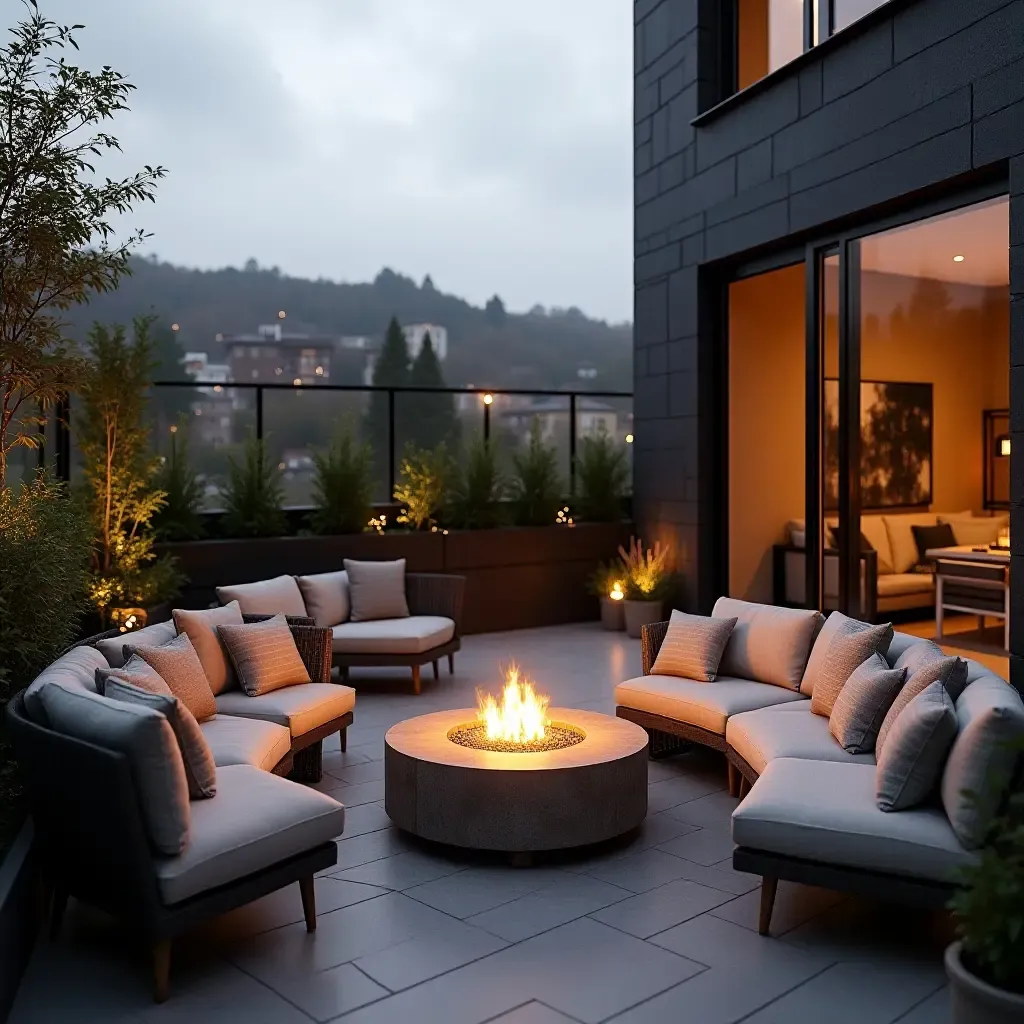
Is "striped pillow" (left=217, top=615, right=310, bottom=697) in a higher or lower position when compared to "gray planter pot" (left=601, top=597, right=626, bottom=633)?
higher

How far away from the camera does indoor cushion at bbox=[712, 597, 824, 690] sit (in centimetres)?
526

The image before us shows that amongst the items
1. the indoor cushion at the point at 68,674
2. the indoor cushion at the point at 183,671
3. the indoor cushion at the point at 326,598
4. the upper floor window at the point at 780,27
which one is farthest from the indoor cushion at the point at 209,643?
the upper floor window at the point at 780,27

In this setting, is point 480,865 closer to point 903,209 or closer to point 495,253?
point 903,209

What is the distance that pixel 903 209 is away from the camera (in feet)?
21.8

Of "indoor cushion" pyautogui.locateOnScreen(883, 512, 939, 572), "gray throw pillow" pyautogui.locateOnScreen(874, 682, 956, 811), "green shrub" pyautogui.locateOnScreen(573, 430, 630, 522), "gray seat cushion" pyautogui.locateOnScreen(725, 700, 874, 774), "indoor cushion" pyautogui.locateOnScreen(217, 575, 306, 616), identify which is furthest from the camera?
"green shrub" pyautogui.locateOnScreen(573, 430, 630, 522)

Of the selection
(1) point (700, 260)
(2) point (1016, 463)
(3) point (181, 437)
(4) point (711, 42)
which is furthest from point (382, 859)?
(4) point (711, 42)

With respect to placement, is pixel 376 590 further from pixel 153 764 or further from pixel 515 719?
pixel 153 764

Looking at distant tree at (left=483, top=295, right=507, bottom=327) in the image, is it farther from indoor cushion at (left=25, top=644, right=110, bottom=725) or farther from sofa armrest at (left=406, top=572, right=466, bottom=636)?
indoor cushion at (left=25, top=644, right=110, bottom=725)

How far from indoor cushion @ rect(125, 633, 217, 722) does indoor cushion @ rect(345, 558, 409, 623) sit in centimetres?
289

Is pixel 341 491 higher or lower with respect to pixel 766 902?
higher

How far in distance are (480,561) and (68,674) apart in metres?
6.12

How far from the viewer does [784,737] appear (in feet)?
14.3

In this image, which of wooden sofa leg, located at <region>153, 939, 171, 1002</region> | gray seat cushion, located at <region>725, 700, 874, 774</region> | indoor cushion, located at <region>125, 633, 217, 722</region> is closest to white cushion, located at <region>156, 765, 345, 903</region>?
wooden sofa leg, located at <region>153, 939, 171, 1002</region>

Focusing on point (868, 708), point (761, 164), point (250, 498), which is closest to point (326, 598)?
point (250, 498)
